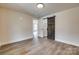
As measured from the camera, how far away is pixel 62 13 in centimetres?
523

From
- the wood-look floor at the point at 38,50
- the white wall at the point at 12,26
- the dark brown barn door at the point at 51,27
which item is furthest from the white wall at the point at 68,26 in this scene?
the white wall at the point at 12,26

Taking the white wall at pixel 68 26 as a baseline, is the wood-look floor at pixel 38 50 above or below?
below

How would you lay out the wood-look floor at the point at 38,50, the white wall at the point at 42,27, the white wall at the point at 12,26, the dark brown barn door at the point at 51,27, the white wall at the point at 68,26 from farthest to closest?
the white wall at the point at 42,27, the dark brown barn door at the point at 51,27, the white wall at the point at 12,26, the white wall at the point at 68,26, the wood-look floor at the point at 38,50

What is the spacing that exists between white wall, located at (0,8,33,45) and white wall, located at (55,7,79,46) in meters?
2.38

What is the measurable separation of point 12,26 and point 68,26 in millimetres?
3342

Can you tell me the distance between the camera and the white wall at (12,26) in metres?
4.46

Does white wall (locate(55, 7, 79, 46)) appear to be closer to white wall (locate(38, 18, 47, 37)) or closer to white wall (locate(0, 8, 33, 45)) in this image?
white wall (locate(38, 18, 47, 37))

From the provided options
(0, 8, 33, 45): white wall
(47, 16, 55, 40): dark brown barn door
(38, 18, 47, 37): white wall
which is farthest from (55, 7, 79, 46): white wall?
(0, 8, 33, 45): white wall

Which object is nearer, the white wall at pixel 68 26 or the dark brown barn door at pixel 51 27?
the white wall at pixel 68 26

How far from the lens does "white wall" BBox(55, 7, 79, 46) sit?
4.36m

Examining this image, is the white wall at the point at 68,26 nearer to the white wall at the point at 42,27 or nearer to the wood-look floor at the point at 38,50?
the wood-look floor at the point at 38,50

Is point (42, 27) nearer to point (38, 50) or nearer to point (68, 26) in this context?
point (68, 26)

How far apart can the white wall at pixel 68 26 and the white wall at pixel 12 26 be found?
238 cm

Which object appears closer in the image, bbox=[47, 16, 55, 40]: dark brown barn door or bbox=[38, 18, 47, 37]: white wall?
bbox=[47, 16, 55, 40]: dark brown barn door
